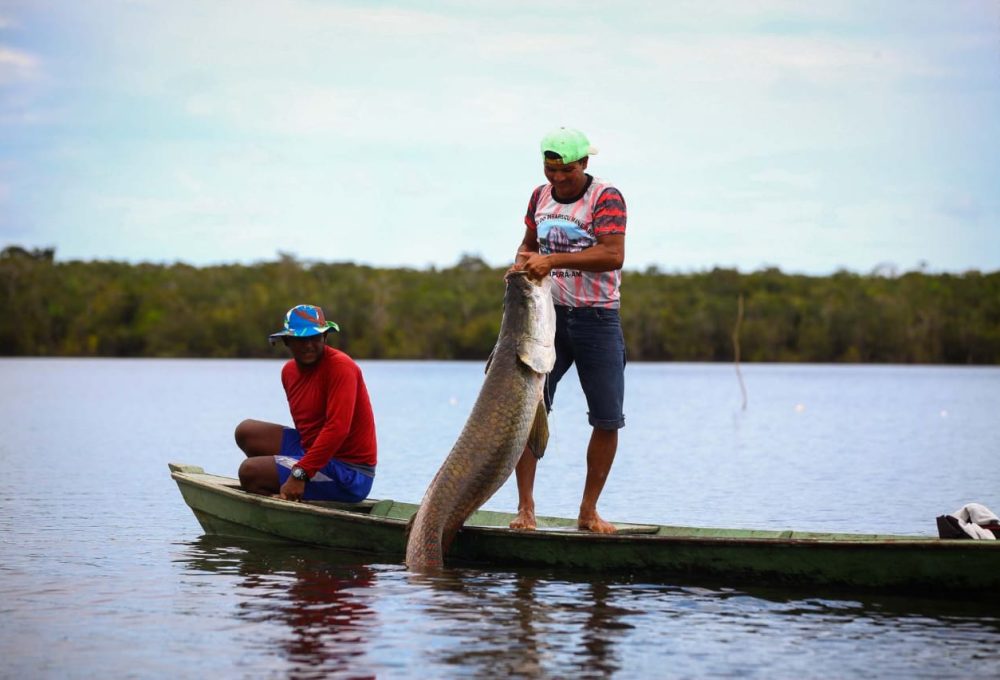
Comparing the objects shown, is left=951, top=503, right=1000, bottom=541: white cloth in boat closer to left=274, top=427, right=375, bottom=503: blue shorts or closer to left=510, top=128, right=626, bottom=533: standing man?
left=510, top=128, right=626, bottom=533: standing man

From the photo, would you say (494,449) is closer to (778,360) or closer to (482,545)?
(482,545)

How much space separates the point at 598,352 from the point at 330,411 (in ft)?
7.26

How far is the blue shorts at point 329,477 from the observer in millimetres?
11164

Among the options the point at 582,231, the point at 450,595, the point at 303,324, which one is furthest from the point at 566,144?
the point at 450,595

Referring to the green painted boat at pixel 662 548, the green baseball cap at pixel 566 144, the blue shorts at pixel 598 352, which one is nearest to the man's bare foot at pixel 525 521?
the green painted boat at pixel 662 548

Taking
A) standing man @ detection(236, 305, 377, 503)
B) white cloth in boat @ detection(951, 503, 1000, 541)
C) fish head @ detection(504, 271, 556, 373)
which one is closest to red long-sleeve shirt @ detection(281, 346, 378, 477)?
standing man @ detection(236, 305, 377, 503)

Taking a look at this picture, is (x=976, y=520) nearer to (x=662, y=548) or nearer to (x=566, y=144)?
(x=662, y=548)

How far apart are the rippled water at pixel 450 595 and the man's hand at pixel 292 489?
47 cm

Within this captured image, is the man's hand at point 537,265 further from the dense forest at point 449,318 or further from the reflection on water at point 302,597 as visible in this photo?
the dense forest at point 449,318

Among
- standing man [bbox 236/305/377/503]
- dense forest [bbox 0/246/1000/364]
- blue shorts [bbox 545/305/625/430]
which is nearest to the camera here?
blue shorts [bbox 545/305/625/430]

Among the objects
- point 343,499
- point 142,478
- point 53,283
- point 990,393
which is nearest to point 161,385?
point 990,393

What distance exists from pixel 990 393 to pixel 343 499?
172ft

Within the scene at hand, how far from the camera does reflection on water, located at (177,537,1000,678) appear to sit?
7762 millimetres

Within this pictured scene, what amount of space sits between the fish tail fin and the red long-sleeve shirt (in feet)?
5.03
